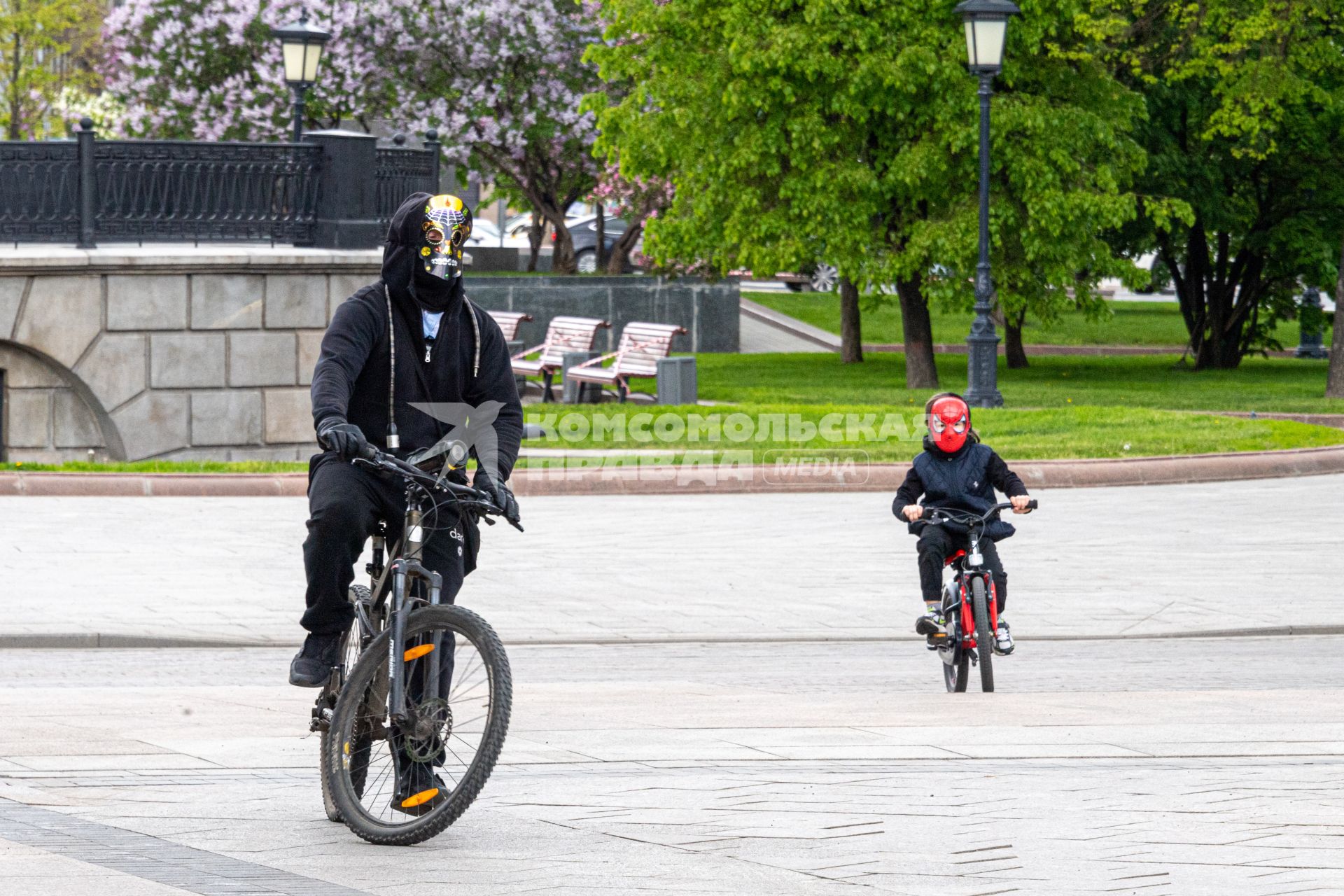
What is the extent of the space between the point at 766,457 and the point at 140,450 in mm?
4772

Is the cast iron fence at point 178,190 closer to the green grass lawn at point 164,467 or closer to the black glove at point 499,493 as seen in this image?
the green grass lawn at point 164,467

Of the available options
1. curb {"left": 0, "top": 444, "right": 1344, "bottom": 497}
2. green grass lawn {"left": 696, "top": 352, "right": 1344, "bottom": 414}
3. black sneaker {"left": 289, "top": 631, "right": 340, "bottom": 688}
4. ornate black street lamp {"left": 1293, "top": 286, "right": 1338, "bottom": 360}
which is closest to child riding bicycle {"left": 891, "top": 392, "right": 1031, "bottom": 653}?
black sneaker {"left": 289, "top": 631, "right": 340, "bottom": 688}

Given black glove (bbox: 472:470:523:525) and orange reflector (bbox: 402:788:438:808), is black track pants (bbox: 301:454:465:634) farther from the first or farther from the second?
orange reflector (bbox: 402:788:438:808)

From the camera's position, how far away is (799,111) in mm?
26094

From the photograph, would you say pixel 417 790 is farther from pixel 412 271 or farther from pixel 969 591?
pixel 969 591

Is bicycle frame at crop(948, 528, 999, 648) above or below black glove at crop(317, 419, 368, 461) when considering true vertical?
below

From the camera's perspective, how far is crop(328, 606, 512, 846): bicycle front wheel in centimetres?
493

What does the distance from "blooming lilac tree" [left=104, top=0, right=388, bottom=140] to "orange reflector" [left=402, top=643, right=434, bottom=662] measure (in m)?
27.1

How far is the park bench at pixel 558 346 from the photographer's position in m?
24.0

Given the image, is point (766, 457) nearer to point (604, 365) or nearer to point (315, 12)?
point (604, 365)

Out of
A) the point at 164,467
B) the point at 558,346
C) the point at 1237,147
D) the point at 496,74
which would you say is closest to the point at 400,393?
the point at 164,467

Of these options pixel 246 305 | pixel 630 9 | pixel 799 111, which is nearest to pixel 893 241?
pixel 799 111

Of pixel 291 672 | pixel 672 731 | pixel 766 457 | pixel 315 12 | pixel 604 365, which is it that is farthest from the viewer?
pixel 315 12

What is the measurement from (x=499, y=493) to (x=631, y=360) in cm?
1748
